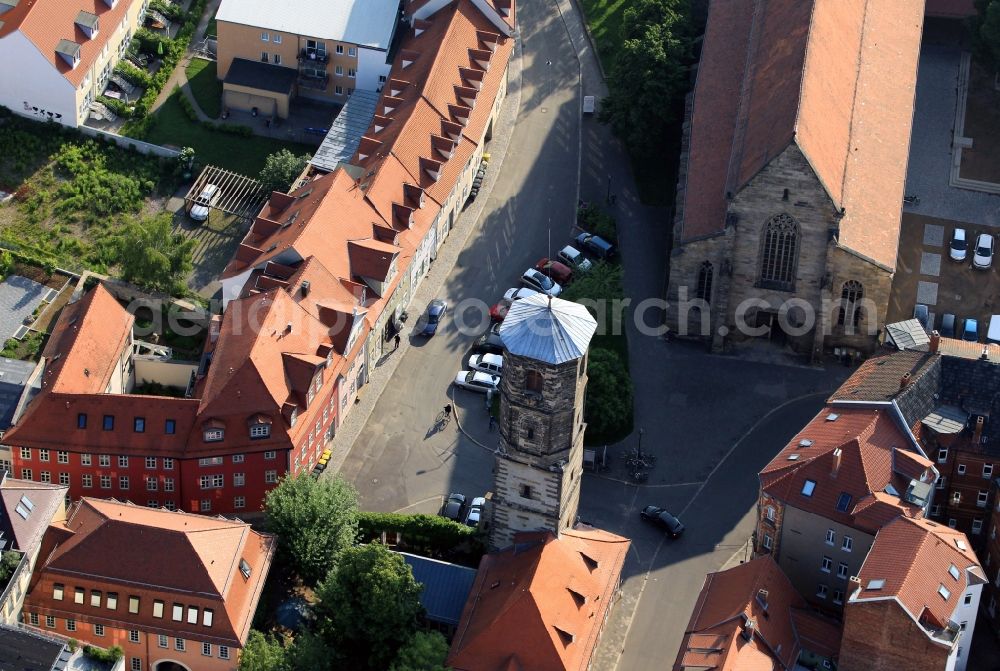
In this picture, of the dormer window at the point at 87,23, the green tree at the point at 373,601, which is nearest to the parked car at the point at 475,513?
the green tree at the point at 373,601

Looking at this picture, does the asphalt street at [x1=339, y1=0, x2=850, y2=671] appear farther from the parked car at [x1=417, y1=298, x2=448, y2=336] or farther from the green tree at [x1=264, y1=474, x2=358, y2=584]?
the green tree at [x1=264, y1=474, x2=358, y2=584]

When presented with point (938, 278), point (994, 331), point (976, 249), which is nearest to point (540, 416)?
point (994, 331)

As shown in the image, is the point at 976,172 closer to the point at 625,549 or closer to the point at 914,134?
the point at 914,134

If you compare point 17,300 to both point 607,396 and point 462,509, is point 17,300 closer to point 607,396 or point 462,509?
point 462,509

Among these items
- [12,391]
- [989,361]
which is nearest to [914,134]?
[989,361]

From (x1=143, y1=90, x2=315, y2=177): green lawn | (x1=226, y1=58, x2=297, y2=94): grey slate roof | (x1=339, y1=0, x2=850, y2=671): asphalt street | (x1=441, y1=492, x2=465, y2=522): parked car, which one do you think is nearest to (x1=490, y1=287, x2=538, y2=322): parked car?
(x1=339, y1=0, x2=850, y2=671): asphalt street
